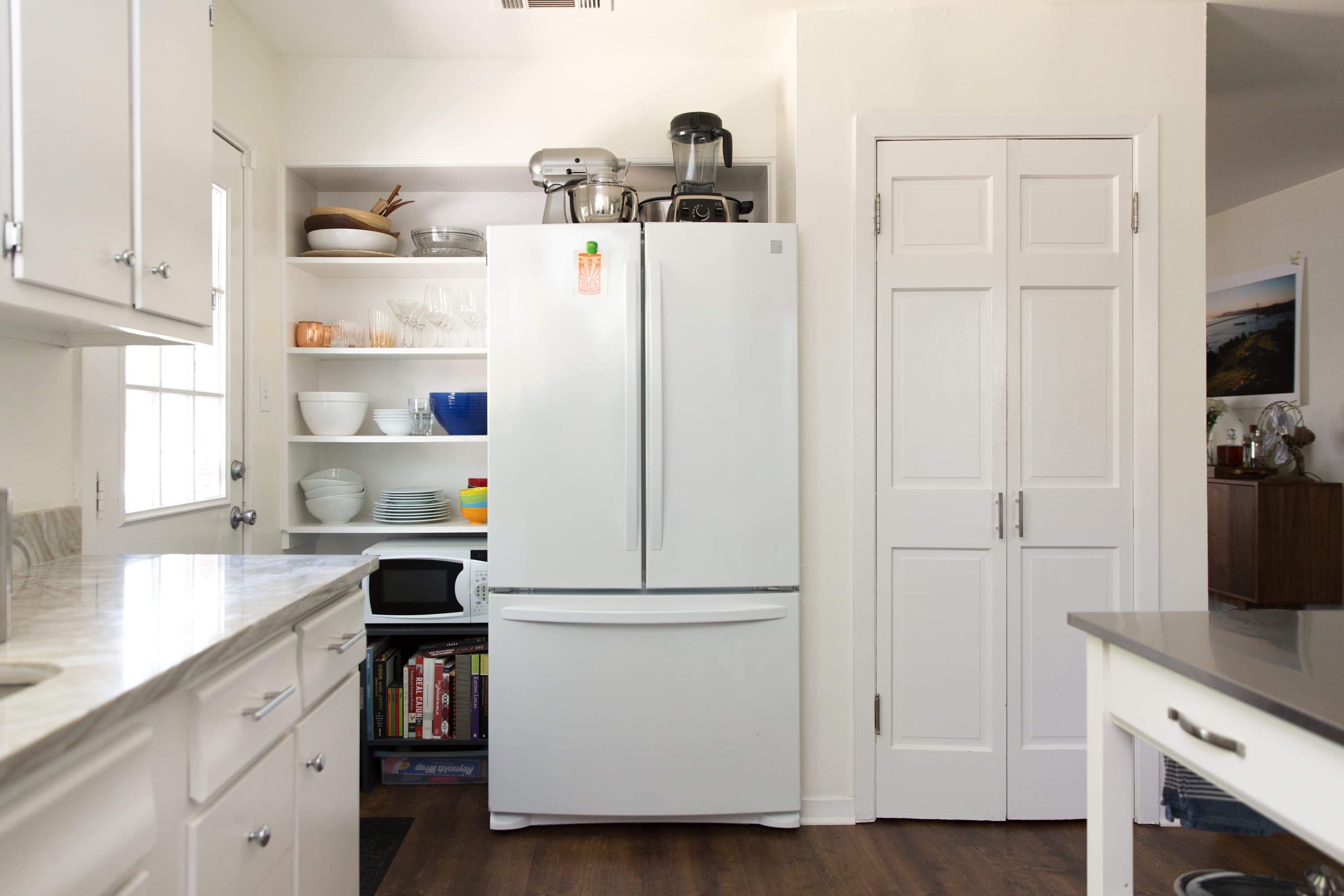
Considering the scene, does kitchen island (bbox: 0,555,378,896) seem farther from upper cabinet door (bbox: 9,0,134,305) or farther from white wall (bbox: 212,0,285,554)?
white wall (bbox: 212,0,285,554)

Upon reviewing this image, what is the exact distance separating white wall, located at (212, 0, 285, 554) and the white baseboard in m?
1.98

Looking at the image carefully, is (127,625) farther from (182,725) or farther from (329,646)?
(329,646)

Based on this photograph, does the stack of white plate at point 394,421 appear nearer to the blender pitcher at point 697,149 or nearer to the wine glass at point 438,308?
the wine glass at point 438,308

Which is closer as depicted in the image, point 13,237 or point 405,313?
point 13,237

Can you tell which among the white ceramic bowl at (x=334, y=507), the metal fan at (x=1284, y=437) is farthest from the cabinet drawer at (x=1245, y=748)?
the metal fan at (x=1284, y=437)

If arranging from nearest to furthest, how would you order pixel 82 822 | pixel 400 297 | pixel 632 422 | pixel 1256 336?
pixel 82 822
pixel 632 422
pixel 400 297
pixel 1256 336

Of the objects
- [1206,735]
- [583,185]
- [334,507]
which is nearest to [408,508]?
[334,507]

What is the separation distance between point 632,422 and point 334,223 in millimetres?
1408

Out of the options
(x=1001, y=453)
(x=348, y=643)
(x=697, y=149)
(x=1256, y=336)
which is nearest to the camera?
(x=348, y=643)

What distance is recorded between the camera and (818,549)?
2340mm

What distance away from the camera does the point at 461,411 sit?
275 centimetres

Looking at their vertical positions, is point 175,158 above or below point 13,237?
above

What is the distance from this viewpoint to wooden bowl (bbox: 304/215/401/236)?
8.75 feet

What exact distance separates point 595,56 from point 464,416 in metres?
1.39
